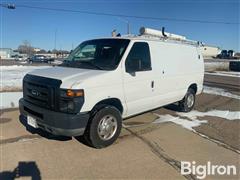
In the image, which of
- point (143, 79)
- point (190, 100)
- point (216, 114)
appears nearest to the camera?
point (143, 79)

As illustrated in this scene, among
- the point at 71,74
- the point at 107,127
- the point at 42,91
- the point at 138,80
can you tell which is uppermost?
the point at 71,74

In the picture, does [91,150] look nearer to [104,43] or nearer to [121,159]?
[121,159]

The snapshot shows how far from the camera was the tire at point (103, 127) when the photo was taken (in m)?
4.69

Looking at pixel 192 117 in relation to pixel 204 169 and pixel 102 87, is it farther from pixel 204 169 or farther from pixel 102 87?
pixel 102 87

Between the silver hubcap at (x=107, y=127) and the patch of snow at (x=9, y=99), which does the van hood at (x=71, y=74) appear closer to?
the silver hubcap at (x=107, y=127)

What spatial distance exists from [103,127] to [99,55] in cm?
162

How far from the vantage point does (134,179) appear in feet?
12.4

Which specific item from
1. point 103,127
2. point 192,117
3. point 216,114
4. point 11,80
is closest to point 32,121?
point 103,127

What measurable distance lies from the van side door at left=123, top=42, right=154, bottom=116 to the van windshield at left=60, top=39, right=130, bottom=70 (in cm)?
25

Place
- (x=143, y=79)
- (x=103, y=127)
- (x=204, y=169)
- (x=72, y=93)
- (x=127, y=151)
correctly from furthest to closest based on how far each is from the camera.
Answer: (x=143, y=79) < (x=103, y=127) < (x=127, y=151) < (x=72, y=93) < (x=204, y=169)

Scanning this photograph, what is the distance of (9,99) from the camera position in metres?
9.10

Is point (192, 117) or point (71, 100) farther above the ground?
point (71, 100)

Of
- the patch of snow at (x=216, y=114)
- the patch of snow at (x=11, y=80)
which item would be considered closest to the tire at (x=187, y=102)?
the patch of snow at (x=216, y=114)

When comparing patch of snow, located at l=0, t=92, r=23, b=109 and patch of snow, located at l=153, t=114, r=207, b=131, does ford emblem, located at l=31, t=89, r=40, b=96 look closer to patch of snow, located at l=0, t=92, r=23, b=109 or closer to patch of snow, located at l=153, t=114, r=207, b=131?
patch of snow, located at l=153, t=114, r=207, b=131
